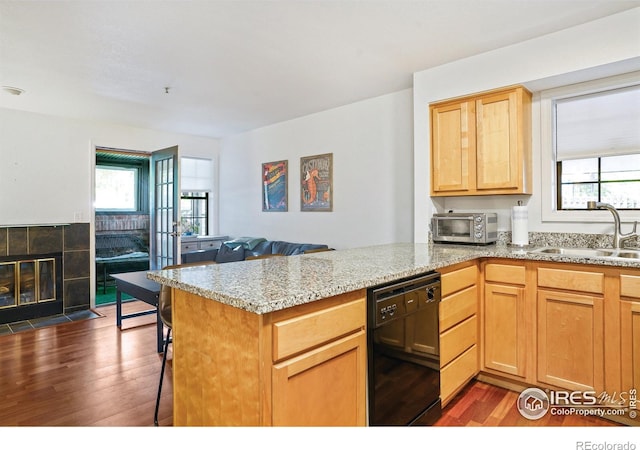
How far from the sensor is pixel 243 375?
1.25 meters

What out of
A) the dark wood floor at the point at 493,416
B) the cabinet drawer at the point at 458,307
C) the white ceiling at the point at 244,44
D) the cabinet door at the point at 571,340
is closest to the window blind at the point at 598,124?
the white ceiling at the point at 244,44

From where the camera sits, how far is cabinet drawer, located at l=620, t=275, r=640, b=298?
1.98 m

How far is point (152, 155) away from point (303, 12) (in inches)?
141

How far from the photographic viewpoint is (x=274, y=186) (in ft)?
16.8

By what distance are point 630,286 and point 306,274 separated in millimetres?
1825

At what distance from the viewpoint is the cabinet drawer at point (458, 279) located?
6.87ft

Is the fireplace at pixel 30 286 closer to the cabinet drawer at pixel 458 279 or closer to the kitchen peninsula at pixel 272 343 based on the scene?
the kitchen peninsula at pixel 272 343

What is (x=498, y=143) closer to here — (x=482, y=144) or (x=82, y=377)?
(x=482, y=144)

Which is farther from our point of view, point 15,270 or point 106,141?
point 106,141

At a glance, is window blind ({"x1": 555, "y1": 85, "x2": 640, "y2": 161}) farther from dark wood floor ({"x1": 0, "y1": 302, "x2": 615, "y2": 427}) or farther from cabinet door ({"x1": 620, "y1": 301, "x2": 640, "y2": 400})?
dark wood floor ({"x1": 0, "y1": 302, "x2": 615, "y2": 427})

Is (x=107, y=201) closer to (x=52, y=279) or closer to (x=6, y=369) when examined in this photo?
(x=52, y=279)

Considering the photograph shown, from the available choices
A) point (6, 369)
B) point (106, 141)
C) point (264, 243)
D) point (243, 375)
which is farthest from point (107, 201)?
point (243, 375)

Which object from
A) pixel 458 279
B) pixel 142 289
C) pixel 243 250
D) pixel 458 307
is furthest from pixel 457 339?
pixel 243 250

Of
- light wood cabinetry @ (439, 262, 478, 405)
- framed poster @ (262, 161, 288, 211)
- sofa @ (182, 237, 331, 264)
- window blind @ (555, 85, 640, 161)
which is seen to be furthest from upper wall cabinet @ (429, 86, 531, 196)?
framed poster @ (262, 161, 288, 211)
